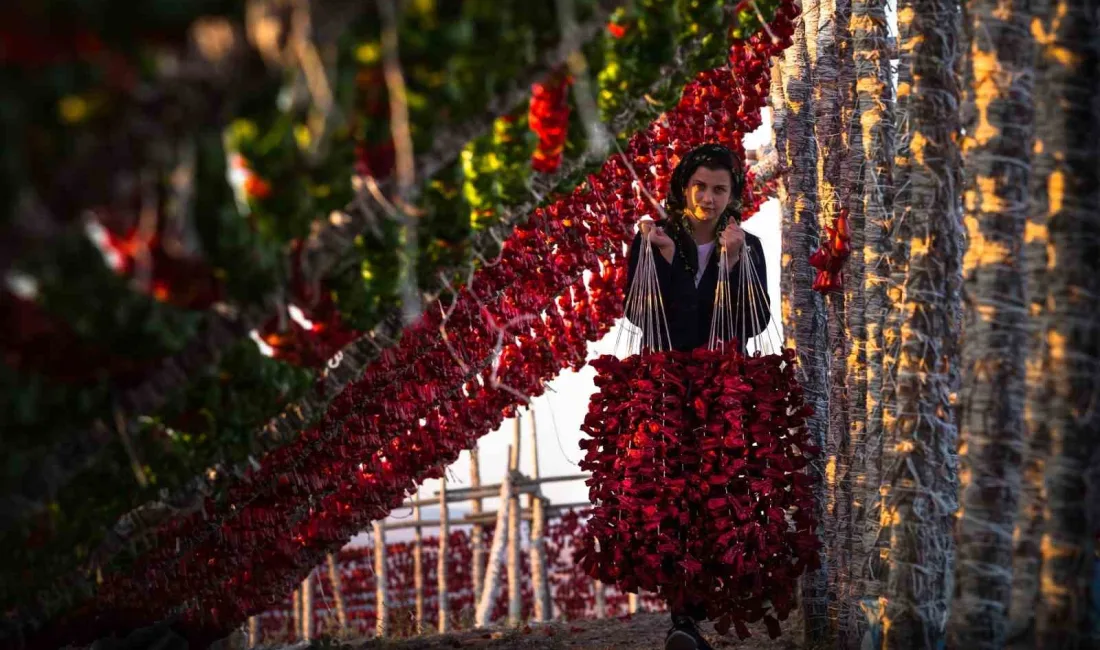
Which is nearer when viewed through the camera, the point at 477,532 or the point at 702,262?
the point at 702,262

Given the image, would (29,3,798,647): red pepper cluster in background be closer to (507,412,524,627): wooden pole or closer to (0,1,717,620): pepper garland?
(0,1,717,620): pepper garland

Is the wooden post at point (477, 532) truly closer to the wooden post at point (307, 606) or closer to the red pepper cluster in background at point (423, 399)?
the wooden post at point (307, 606)

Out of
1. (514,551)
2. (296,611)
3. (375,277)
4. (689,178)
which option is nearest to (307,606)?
(514,551)

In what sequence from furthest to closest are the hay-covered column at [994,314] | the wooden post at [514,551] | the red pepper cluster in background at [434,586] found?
the red pepper cluster in background at [434,586], the wooden post at [514,551], the hay-covered column at [994,314]

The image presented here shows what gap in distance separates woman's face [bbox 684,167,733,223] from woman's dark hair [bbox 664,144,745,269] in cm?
2

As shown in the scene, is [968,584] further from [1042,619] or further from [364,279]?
[364,279]

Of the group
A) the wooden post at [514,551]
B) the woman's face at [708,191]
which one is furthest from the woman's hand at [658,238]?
the wooden post at [514,551]

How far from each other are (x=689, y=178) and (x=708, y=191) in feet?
0.37

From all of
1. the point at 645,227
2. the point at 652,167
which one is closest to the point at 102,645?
the point at 645,227

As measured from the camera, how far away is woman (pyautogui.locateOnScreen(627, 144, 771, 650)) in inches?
198

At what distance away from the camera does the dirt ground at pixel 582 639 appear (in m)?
6.72

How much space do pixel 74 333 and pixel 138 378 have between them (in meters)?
0.35

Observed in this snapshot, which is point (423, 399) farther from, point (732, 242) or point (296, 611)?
point (296, 611)

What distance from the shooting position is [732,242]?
16.4 ft
